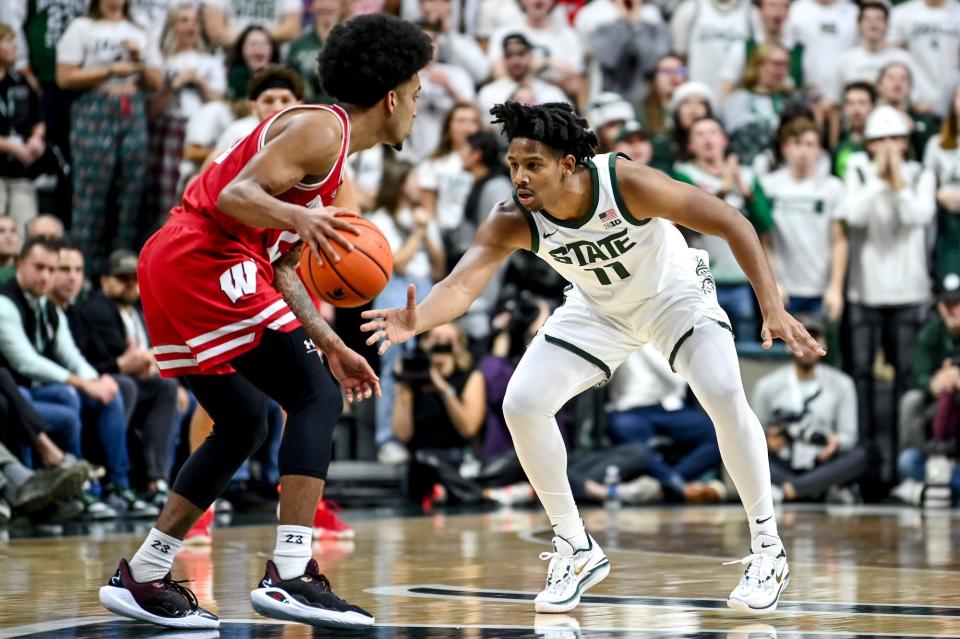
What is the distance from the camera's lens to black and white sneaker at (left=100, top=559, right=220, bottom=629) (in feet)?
16.0

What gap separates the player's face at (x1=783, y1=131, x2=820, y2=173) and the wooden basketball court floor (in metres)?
3.11

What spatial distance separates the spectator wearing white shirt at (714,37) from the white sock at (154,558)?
29.1 ft

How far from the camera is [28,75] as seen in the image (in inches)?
440

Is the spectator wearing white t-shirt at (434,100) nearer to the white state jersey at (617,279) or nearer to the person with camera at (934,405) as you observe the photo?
A: the person with camera at (934,405)

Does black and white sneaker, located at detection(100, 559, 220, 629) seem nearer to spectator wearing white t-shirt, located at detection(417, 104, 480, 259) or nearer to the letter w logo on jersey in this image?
the letter w logo on jersey

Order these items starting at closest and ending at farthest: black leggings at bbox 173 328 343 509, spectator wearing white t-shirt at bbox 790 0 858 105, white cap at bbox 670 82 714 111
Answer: black leggings at bbox 173 328 343 509 → white cap at bbox 670 82 714 111 → spectator wearing white t-shirt at bbox 790 0 858 105

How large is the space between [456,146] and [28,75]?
3.30 meters

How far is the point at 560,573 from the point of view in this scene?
542 cm

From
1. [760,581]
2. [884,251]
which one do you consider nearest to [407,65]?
[760,581]

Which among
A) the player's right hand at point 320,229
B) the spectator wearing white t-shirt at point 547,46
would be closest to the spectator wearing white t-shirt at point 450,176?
the spectator wearing white t-shirt at point 547,46

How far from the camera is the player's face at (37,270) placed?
31.6ft

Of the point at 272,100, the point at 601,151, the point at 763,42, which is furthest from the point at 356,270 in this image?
the point at 763,42

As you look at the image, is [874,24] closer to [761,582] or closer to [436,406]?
[436,406]

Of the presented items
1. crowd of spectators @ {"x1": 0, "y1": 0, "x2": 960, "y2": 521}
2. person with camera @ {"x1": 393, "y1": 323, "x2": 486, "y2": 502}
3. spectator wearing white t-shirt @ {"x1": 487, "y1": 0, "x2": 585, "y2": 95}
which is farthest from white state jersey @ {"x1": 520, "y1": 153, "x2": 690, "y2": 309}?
spectator wearing white t-shirt @ {"x1": 487, "y1": 0, "x2": 585, "y2": 95}
